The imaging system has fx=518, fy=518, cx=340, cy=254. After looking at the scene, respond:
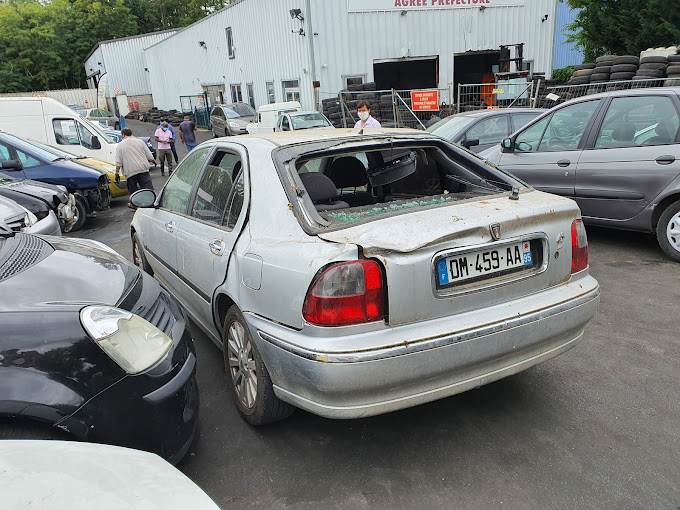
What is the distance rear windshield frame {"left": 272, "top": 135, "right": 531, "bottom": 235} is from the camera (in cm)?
257

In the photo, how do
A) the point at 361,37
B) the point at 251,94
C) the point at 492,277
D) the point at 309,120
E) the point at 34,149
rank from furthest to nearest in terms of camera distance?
the point at 251,94
the point at 361,37
the point at 309,120
the point at 34,149
the point at 492,277

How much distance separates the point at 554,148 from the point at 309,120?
1100cm

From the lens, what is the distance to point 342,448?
2.71 meters

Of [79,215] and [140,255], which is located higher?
[140,255]

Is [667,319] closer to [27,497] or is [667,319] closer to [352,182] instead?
[352,182]

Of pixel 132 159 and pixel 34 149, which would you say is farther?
pixel 34 149

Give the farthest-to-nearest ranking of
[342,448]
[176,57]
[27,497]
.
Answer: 1. [176,57]
2. [342,448]
3. [27,497]

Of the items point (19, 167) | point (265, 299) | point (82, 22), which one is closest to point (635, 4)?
point (19, 167)

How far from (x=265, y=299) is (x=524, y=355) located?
1331 mm

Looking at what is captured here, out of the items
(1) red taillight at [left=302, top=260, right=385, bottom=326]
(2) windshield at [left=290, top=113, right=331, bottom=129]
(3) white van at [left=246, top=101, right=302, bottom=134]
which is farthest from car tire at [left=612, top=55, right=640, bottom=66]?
(1) red taillight at [left=302, top=260, right=385, bottom=326]

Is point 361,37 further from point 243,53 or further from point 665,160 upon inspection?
point 665,160

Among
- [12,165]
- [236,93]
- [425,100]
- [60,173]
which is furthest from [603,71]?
[236,93]

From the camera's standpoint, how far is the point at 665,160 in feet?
16.7

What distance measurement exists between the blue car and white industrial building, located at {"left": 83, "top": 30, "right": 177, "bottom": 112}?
35.1m
